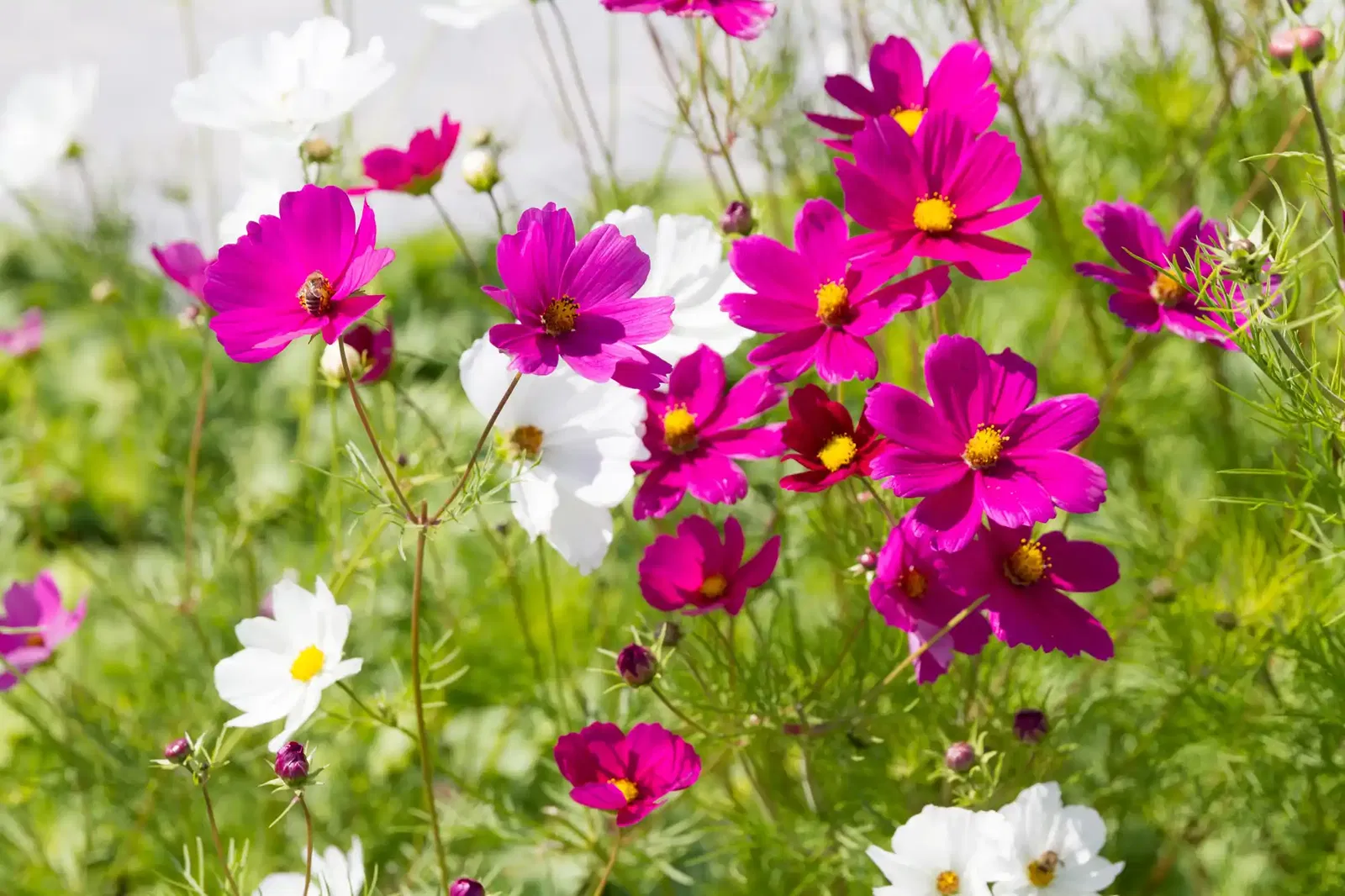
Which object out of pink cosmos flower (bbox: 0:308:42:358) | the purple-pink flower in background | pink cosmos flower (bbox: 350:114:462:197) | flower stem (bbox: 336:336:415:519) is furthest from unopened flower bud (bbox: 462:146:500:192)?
pink cosmos flower (bbox: 0:308:42:358)

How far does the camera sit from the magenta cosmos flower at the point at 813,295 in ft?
1.72

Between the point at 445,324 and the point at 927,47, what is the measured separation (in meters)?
0.98

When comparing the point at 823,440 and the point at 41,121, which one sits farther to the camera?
the point at 41,121

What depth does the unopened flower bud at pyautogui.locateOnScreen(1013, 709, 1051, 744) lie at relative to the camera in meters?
0.59

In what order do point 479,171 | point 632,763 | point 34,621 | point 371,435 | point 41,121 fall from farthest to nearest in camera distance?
point 41,121 < point 34,621 < point 479,171 < point 632,763 < point 371,435

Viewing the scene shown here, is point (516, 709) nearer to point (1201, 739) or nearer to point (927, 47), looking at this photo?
point (1201, 739)

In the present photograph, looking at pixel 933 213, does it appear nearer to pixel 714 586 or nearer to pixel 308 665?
pixel 714 586

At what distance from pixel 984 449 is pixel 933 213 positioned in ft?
0.39

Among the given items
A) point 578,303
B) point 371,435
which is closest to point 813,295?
point 578,303

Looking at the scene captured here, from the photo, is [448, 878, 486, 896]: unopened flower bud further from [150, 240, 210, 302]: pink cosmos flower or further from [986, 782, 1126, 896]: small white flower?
[150, 240, 210, 302]: pink cosmos flower

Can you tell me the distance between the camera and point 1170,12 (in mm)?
1122

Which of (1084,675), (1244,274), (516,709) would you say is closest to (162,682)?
(516,709)

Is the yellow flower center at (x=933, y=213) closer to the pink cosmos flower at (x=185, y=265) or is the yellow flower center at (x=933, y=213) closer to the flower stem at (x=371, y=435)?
the flower stem at (x=371, y=435)

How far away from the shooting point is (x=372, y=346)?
642mm
